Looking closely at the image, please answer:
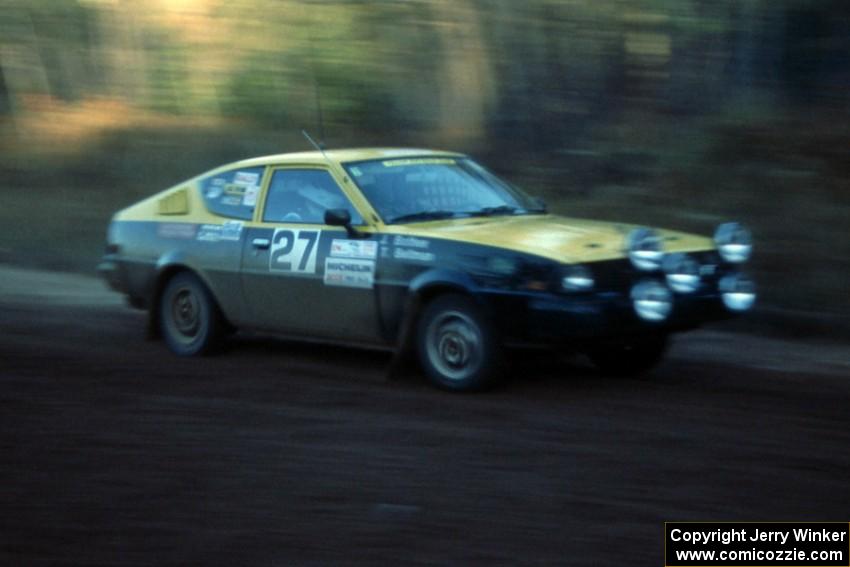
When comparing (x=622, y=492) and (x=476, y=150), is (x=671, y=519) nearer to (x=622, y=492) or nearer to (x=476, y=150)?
(x=622, y=492)

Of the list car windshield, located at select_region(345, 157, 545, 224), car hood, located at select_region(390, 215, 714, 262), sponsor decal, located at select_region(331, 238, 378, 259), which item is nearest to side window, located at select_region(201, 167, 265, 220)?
car windshield, located at select_region(345, 157, 545, 224)

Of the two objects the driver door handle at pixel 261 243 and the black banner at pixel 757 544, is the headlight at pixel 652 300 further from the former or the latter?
the driver door handle at pixel 261 243

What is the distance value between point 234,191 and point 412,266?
6.14 feet

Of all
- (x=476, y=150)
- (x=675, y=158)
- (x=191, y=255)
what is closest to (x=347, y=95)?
(x=476, y=150)

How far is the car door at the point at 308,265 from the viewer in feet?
27.1

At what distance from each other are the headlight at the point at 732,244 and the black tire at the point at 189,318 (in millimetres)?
3473

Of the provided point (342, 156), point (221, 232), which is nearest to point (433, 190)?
point (342, 156)

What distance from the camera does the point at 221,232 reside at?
29.9 feet

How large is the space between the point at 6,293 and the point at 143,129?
6635mm

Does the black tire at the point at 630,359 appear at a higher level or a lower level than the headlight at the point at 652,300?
lower

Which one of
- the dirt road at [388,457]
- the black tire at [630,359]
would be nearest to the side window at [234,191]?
the dirt road at [388,457]

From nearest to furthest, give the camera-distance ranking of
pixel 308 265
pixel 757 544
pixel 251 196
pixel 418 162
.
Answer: pixel 757 544 < pixel 308 265 < pixel 418 162 < pixel 251 196

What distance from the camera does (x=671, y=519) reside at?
206 inches

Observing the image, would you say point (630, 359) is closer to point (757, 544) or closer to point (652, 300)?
point (652, 300)
